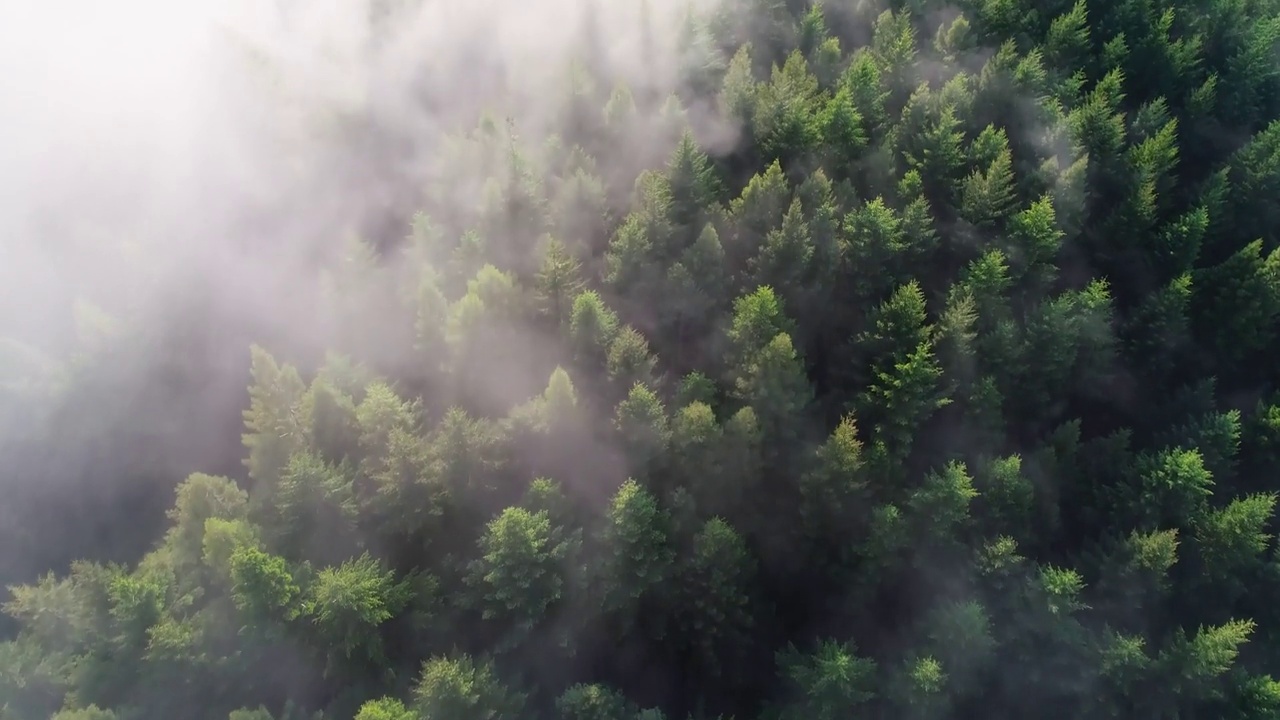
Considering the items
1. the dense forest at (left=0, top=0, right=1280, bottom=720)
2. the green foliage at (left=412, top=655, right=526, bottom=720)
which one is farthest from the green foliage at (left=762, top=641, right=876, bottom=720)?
the green foliage at (left=412, top=655, right=526, bottom=720)

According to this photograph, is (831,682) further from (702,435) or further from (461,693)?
(461,693)

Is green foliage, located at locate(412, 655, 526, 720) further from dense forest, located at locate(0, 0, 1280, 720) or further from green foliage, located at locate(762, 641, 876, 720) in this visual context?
green foliage, located at locate(762, 641, 876, 720)

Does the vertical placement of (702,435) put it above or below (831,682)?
above

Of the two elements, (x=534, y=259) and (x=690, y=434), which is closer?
(x=690, y=434)

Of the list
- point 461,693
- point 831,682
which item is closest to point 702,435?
point 831,682

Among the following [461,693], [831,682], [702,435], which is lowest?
[831,682]

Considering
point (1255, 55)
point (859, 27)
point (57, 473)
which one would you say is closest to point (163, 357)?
point (57, 473)

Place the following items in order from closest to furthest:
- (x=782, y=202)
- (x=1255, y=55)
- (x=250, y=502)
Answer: (x=250, y=502), (x=782, y=202), (x=1255, y=55)

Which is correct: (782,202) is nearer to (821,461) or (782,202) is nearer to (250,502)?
(821,461)
